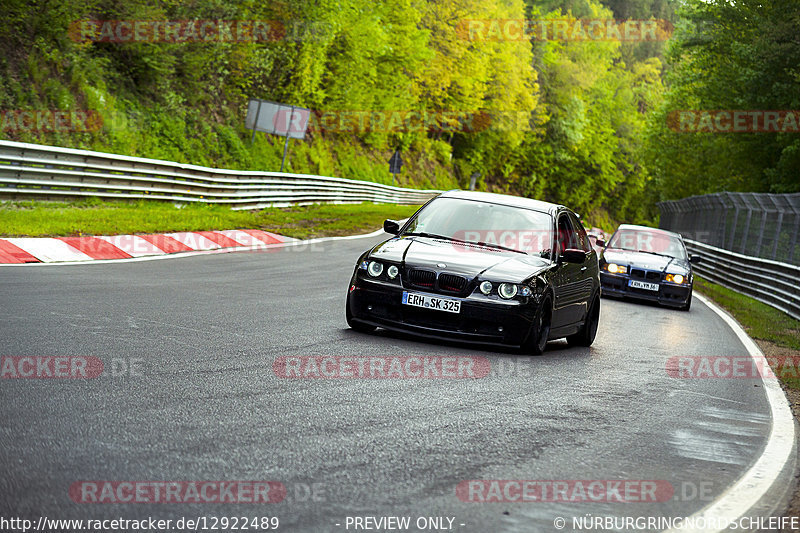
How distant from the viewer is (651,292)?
18.2 m

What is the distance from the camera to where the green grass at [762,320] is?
45.2 ft

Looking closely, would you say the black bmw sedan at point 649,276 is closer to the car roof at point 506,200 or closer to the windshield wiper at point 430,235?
the car roof at point 506,200

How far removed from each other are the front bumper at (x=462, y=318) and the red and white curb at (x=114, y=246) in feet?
19.3

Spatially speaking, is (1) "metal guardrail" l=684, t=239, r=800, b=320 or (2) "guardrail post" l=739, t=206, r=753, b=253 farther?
(2) "guardrail post" l=739, t=206, r=753, b=253

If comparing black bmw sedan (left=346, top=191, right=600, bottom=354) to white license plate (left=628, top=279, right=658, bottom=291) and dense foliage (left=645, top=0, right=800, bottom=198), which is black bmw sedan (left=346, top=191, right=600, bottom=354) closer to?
white license plate (left=628, top=279, right=658, bottom=291)

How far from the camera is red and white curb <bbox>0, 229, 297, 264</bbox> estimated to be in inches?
512

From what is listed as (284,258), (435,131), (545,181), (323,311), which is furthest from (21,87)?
(545,181)

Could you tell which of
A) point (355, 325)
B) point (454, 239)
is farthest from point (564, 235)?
point (355, 325)

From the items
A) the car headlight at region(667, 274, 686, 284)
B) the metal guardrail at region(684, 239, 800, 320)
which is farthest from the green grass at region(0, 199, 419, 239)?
the metal guardrail at region(684, 239, 800, 320)

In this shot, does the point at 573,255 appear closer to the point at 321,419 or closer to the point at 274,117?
the point at 321,419

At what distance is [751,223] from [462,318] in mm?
19895

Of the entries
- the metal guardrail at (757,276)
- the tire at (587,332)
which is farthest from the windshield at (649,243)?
the tire at (587,332)

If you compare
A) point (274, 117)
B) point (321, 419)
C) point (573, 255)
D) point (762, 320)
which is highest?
point (274, 117)

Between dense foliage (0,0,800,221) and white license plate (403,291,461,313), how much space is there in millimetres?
15138
